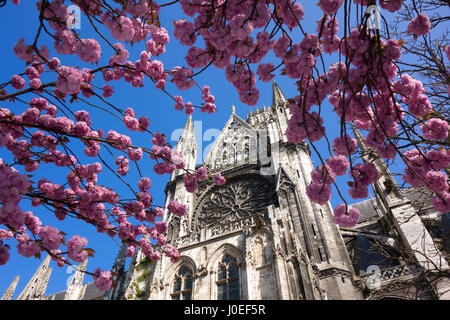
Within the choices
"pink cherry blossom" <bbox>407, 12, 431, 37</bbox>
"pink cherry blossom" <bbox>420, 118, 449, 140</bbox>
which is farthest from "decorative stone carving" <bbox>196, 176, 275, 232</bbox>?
"pink cherry blossom" <bbox>407, 12, 431, 37</bbox>

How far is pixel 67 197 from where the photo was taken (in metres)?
4.71

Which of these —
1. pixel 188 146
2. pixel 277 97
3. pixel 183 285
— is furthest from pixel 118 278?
pixel 277 97

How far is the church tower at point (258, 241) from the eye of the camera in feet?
34.6

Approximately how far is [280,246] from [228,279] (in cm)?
279

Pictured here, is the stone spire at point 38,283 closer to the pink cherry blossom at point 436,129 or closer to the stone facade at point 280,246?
the stone facade at point 280,246

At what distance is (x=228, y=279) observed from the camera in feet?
38.8

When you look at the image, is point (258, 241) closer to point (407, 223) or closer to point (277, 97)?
point (407, 223)

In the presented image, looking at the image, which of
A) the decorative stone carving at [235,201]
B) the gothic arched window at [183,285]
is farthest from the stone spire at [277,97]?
the gothic arched window at [183,285]

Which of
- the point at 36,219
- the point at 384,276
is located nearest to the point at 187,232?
the point at 384,276

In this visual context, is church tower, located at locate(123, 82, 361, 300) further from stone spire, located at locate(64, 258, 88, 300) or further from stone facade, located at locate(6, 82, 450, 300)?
stone spire, located at locate(64, 258, 88, 300)

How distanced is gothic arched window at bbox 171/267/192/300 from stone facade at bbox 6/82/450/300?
0.15 ft

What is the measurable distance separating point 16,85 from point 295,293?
9.64 m

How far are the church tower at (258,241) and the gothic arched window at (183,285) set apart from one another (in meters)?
0.04
